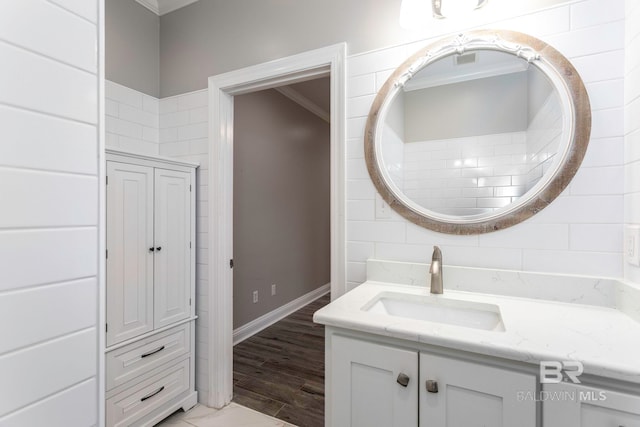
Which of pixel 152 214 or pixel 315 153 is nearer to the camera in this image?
pixel 152 214

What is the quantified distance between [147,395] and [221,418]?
1.46 feet

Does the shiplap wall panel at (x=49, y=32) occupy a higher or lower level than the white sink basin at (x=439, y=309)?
higher

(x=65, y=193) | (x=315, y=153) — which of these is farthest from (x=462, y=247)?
(x=315, y=153)

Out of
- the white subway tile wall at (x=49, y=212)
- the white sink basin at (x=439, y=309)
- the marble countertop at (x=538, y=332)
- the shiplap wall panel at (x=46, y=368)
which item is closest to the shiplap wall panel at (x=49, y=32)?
the white subway tile wall at (x=49, y=212)

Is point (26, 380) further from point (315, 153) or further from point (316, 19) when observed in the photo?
point (315, 153)

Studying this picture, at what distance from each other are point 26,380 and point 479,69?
1.65m

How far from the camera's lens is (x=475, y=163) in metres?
1.32

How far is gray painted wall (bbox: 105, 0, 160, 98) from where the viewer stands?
1872mm

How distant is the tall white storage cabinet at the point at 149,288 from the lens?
1.56m

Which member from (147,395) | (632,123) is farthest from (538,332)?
(147,395)

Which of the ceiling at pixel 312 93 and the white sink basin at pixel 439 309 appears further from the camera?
the ceiling at pixel 312 93

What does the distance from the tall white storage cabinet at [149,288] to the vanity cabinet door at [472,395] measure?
147cm

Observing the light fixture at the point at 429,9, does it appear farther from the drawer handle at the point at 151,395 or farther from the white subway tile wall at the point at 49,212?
the drawer handle at the point at 151,395

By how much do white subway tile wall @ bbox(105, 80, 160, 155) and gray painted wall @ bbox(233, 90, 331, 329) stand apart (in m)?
0.80
